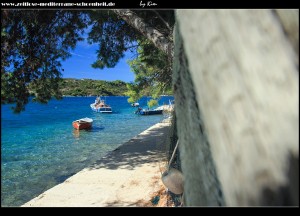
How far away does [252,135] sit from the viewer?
1.07 metres

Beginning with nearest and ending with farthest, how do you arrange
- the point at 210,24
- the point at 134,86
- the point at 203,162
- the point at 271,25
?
1. the point at 271,25
2. the point at 210,24
3. the point at 203,162
4. the point at 134,86

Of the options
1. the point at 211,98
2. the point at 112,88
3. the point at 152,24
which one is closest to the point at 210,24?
the point at 211,98

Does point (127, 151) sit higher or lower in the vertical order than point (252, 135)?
lower

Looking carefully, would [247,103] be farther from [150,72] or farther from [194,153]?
[150,72]

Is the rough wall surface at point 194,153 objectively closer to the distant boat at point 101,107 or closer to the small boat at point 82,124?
the small boat at point 82,124

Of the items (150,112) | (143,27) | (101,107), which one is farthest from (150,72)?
(101,107)

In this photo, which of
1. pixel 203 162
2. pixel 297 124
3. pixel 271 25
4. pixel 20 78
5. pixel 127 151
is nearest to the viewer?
pixel 297 124

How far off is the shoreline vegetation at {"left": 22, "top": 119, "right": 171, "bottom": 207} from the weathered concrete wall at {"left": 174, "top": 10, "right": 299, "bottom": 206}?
192 inches

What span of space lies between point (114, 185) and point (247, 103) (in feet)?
24.1

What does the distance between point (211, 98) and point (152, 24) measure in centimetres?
618

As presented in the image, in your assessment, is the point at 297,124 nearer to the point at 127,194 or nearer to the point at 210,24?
the point at 210,24

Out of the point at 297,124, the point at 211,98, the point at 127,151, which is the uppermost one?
the point at 211,98

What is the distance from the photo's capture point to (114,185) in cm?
796

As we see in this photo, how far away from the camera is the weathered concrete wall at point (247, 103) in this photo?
1.03 metres
